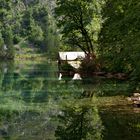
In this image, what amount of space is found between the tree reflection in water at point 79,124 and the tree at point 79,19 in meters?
40.1

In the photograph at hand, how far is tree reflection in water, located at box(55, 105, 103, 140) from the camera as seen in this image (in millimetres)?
16486

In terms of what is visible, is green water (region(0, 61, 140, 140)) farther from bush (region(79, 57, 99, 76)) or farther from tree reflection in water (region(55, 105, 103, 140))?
bush (region(79, 57, 99, 76))

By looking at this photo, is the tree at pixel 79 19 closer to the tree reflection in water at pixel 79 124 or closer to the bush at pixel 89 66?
the bush at pixel 89 66

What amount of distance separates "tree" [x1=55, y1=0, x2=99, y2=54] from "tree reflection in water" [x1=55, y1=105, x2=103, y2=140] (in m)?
40.1

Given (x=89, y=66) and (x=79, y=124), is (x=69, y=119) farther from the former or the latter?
(x=89, y=66)

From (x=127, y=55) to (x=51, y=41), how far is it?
150298 millimetres

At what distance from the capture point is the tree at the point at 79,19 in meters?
63.2

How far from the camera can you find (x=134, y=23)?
25188 millimetres

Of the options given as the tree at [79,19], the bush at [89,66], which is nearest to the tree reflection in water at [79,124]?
the bush at [89,66]

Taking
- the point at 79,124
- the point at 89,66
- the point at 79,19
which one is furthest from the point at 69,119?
the point at 79,19

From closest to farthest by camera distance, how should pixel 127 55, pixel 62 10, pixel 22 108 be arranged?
pixel 22 108, pixel 127 55, pixel 62 10

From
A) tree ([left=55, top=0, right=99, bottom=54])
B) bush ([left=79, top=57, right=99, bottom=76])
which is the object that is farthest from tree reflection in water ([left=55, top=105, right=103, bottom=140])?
tree ([left=55, top=0, right=99, bottom=54])

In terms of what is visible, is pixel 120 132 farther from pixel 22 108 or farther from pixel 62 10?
pixel 62 10

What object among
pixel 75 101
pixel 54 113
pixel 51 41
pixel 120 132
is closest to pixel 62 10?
pixel 75 101
